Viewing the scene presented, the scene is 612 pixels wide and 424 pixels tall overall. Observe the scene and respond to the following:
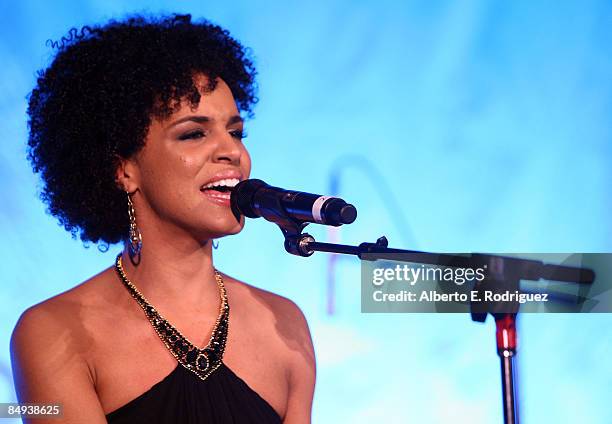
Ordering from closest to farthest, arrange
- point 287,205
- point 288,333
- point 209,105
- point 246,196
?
point 287,205
point 246,196
point 209,105
point 288,333

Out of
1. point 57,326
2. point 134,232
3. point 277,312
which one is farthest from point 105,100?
point 277,312

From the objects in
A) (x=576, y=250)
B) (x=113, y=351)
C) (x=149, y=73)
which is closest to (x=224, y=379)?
(x=113, y=351)

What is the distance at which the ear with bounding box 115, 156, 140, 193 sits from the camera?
2.06 meters

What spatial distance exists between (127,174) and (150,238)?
0.56 ft

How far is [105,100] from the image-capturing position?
2.12m

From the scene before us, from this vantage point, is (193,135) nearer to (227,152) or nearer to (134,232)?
(227,152)

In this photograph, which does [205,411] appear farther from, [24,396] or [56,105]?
[56,105]

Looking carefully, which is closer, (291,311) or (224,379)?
(224,379)

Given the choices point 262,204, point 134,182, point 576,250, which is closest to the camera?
point 262,204

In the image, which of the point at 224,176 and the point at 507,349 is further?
the point at 224,176

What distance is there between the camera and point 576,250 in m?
2.67

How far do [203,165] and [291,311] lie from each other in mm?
666

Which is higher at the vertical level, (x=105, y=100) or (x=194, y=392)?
(x=105, y=100)

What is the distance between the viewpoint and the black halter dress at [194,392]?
1.95m
